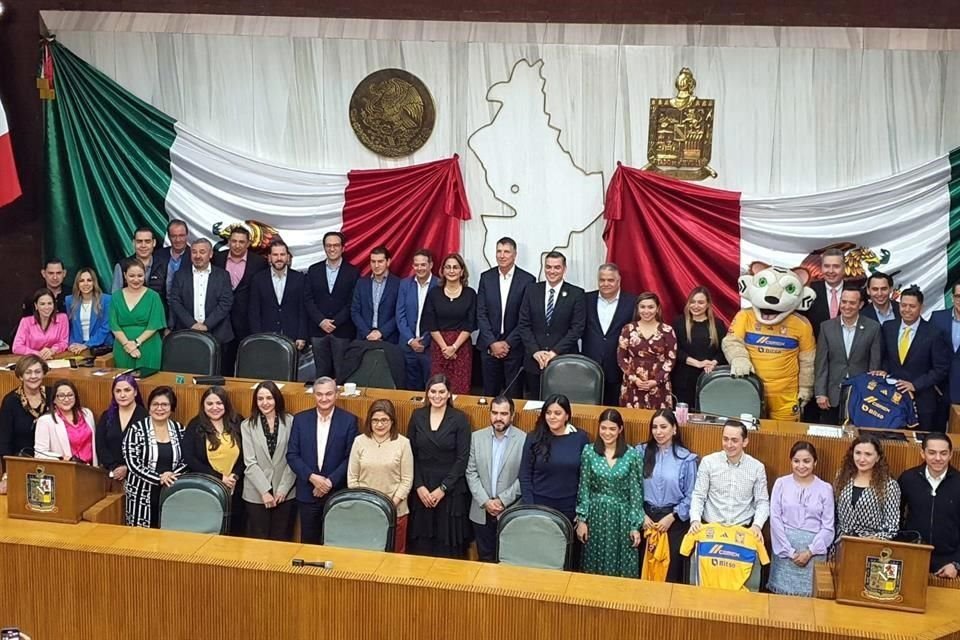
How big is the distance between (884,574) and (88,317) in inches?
182

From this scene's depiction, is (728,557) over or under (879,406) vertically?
under

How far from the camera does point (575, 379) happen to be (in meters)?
6.41

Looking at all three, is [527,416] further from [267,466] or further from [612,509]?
[267,466]

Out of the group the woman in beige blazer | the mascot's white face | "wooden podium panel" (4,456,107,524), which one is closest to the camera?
"wooden podium panel" (4,456,107,524)

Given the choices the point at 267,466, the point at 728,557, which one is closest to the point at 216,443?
the point at 267,466

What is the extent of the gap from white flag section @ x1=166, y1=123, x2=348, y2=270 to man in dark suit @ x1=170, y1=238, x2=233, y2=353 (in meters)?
0.65

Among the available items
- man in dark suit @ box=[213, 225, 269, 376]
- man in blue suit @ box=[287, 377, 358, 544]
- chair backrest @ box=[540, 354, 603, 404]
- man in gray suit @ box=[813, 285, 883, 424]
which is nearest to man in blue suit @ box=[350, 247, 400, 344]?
man in dark suit @ box=[213, 225, 269, 376]

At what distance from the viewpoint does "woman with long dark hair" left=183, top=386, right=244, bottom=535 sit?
5789 mm

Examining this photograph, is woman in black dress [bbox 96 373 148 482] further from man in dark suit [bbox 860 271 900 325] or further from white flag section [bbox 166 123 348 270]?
man in dark suit [bbox 860 271 900 325]

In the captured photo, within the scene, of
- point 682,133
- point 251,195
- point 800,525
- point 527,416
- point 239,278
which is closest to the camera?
point 800,525

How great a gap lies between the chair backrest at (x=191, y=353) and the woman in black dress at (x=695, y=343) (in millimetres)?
2516

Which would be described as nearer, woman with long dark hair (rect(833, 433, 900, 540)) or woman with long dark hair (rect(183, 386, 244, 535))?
woman with long dark hair (rect(833, 433, 900, 540))

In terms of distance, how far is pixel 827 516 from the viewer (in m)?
5.24

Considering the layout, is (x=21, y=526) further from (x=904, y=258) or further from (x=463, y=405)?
(x=904, y=258)
